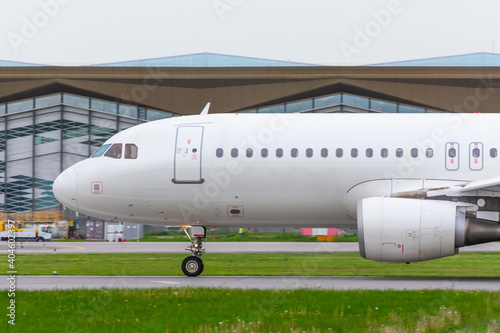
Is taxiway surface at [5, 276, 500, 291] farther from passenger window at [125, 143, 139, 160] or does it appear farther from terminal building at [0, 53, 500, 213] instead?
terminal building at [0, 53, 500, 213]

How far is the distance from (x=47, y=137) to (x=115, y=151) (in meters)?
44.4

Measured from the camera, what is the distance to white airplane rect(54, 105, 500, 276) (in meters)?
19.3

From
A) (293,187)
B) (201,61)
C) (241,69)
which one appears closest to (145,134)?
(293,187)

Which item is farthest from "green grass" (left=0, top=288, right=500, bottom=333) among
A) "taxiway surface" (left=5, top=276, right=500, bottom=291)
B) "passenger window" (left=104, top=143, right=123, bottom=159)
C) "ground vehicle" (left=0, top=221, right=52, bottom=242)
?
"ground vehicle" (left=0, top=221, right=52, bottom=242)

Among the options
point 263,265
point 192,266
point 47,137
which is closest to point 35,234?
point 47,137

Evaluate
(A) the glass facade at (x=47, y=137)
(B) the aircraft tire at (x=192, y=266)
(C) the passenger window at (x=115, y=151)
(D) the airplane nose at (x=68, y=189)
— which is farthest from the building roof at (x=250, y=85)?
(B) the aircraft tire at (x=192, y=266)

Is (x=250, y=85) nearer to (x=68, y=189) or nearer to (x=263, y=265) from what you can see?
(x=263, y=265)

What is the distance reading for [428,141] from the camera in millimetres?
19391

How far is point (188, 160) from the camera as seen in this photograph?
19766mm

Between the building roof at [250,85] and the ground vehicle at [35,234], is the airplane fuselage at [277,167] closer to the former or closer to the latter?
the ground vehicle at [35,234]

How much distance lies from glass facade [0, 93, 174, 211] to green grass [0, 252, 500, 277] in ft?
103

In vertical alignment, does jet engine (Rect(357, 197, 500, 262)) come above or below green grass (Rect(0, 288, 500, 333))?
above

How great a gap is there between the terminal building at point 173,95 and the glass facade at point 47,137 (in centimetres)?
9

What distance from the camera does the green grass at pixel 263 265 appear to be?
73.9 feet
